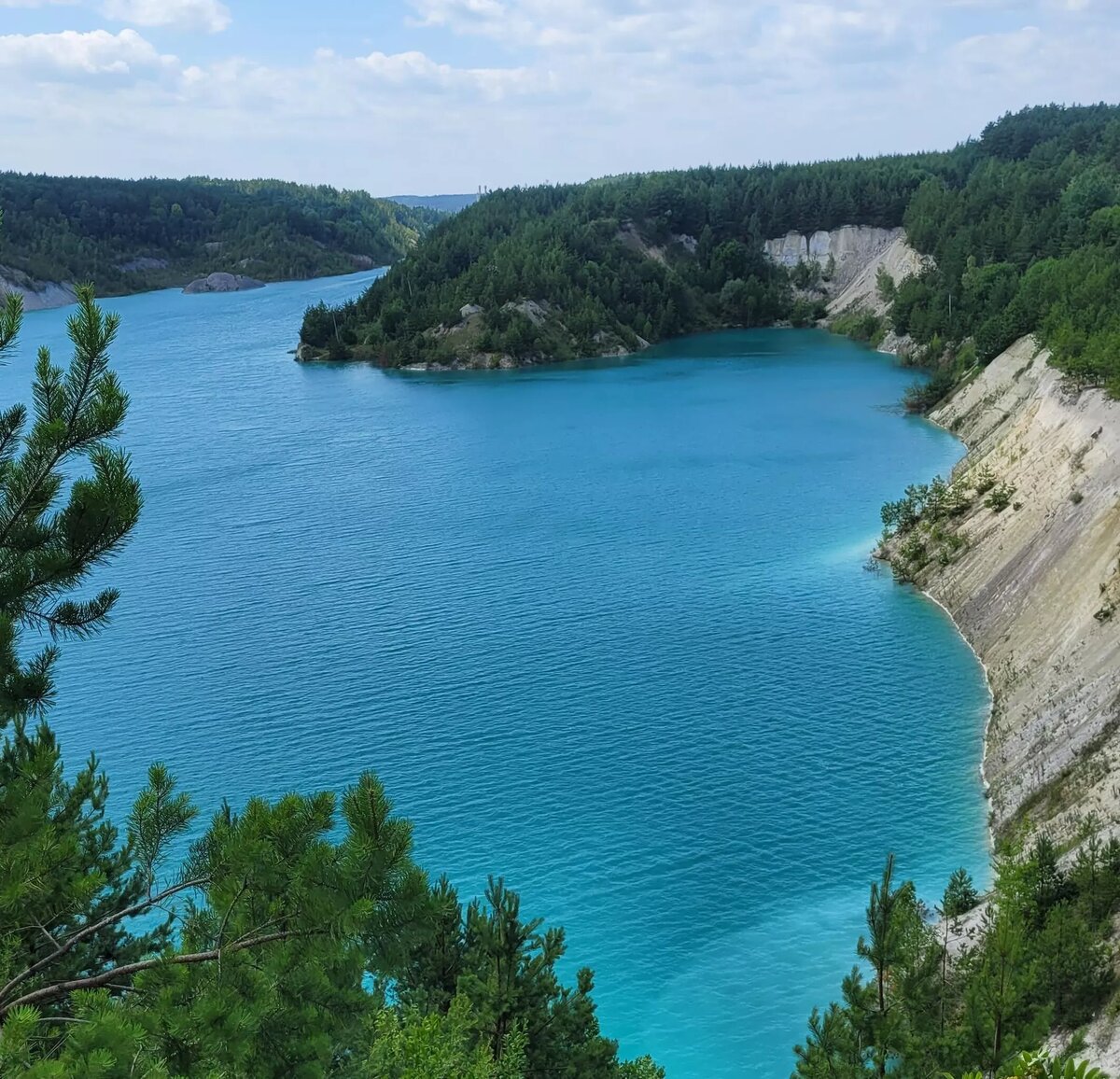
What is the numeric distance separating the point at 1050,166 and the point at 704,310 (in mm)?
42826

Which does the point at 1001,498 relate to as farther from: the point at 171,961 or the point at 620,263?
the point at 620,263

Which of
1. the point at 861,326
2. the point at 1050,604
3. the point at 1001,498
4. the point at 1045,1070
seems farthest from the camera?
the point at 861,326

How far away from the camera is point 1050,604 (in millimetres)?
35438

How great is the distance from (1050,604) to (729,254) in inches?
4337

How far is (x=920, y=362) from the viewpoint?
318 ft

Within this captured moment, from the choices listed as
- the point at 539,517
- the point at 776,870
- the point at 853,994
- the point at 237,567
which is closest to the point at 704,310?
the point at 539,517

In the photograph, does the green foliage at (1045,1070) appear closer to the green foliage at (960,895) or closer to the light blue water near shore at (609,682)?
the light blue water near shore at (609,682)

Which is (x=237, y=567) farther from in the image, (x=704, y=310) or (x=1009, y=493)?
(x=704, y=310)

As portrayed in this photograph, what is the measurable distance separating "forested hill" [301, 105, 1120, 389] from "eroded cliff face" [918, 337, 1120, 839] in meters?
25.5

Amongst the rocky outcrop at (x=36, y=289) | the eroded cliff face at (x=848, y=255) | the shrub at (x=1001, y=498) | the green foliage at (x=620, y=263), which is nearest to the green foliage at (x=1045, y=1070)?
the shrub at (x=1001, y=498)

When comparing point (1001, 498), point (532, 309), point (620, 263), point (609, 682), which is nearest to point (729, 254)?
point (620, 263)

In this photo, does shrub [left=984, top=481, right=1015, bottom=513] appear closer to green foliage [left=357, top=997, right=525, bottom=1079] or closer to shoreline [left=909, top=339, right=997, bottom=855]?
shoreline [left=909, top=339, right=997, bottom=855]

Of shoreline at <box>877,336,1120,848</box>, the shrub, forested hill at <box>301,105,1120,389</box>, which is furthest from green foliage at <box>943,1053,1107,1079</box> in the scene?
forested hill at <box>301,105,1120,389</box>

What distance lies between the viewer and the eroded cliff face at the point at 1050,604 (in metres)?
27.0
